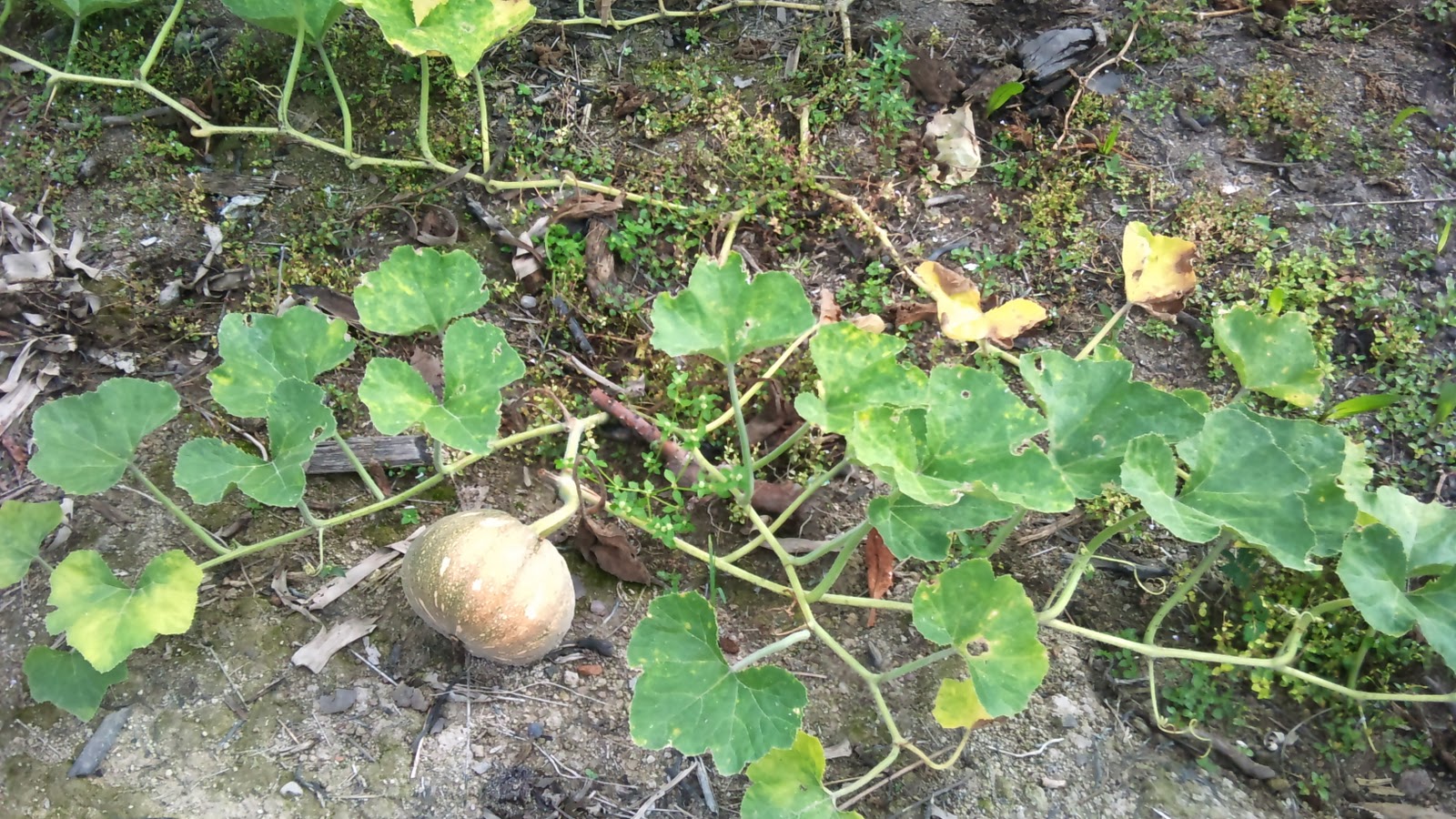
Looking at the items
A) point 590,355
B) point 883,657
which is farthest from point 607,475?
point 883,657

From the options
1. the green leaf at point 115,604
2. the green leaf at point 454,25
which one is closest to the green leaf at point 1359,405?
the green leaf at point 454,25

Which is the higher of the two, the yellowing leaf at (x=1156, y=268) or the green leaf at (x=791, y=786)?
the yellowing leaf at (x=1156, y=268)

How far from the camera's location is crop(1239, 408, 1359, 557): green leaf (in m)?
2.00

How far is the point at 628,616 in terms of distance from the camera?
2.43 metres

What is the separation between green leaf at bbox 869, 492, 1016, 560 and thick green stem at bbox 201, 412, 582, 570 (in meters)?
0.98

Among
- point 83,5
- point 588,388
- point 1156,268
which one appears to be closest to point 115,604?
point 588,388

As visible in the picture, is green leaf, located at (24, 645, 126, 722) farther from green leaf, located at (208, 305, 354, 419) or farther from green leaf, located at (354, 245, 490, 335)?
green leaf, located at (354, 245, 490, 335)

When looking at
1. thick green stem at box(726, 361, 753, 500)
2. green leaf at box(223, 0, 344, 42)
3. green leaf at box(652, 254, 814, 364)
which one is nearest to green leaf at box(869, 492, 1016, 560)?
thick green stem at box(726, 361, 753, 500)

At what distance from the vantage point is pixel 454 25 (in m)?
2.57

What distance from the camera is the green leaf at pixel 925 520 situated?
1897 mm

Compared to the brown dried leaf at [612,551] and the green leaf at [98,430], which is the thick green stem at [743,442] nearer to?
the brown dried leaf at [612,551]

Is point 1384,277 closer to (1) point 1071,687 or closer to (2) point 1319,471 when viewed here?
(2) point 1319,471

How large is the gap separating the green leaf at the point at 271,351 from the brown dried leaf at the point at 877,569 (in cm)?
152

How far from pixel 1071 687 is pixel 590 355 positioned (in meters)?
1.72
